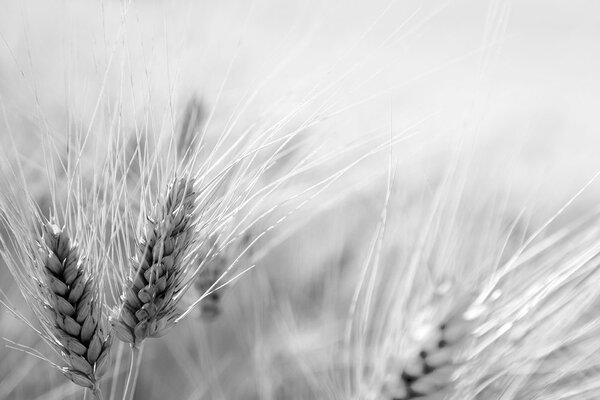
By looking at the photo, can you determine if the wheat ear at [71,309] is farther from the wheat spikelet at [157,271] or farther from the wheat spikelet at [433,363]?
the wheat spikelet at [433,363]

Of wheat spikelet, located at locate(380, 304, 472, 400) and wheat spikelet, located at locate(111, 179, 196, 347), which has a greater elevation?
wheat spikelet, located at locate(111, 179, 196, 347)

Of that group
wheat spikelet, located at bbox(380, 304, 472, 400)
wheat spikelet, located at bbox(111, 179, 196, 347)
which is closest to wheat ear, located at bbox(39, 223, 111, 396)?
wheat spikelet, located at bbox(111, 179, 196, 347)

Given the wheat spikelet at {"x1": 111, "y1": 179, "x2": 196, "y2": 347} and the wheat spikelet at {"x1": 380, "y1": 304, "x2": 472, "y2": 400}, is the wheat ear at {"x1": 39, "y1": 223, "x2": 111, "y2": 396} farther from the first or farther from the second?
the wheat spikelet at {"x1": 380, "y1": 304, "x2": 472, "y2": 400}

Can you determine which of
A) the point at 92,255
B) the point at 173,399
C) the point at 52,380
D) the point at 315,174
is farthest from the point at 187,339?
the point at 92,255

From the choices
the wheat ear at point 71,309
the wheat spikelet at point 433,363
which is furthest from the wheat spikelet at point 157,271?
the wheat spikelet at point 433,363

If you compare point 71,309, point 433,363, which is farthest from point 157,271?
point 433,363

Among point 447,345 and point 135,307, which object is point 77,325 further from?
point 447,345
